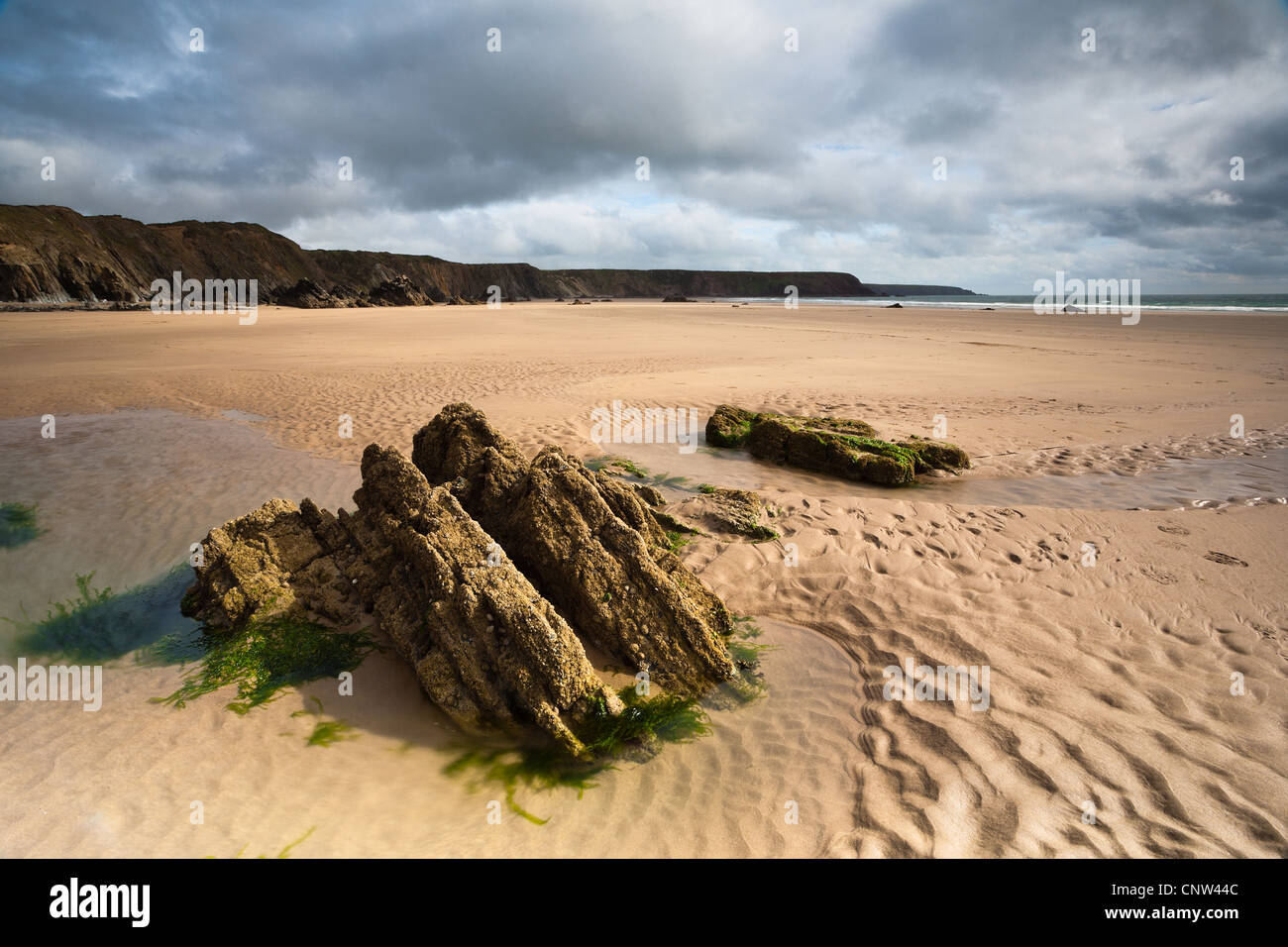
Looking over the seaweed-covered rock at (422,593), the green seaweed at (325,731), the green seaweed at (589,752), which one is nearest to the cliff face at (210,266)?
the seaweed-covered rock at (422,593)

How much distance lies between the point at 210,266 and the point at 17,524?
99.1 m

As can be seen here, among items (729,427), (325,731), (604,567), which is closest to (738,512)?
(604,567)

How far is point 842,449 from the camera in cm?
963

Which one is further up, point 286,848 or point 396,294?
point 396,294

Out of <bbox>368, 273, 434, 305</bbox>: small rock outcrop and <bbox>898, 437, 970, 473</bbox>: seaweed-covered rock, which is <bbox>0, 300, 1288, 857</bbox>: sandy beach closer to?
<bbox>898, 437, 970, 473</bbox>: seaweed-covered rock

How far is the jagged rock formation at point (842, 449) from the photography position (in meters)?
9.30

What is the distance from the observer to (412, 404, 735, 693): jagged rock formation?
4988 mm

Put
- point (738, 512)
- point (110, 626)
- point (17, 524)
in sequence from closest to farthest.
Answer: point (110, 626) → point (738, 512) → point (17, 524)

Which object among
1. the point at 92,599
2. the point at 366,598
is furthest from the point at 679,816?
the point at 92,599

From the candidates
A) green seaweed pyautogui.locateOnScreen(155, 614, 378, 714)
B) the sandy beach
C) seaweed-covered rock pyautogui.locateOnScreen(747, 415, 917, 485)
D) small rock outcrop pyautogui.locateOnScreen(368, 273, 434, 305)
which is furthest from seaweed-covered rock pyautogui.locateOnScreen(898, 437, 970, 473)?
small rock outcrop pyautogui.locateOnScreen(368, 273, 434, 305)

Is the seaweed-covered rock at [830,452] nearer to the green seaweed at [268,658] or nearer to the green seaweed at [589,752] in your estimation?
the green seaweed at [589,752]

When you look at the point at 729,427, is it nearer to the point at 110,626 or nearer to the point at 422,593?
the point at 422,593

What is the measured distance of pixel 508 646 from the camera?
14.6ft
